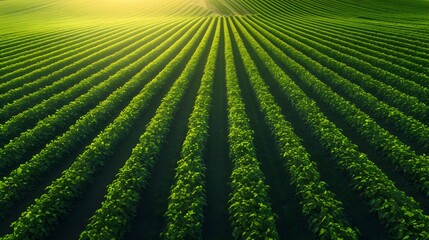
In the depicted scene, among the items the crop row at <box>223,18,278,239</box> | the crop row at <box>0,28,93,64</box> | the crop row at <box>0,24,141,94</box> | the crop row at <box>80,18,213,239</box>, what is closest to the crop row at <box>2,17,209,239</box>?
the crop row at <box>80,18,213,239</box>

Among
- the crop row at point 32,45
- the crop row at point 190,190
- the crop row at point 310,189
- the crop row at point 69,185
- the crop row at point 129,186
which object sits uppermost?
the crop row at point 310,189

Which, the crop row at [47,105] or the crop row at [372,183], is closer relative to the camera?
the crop row at [372,183]

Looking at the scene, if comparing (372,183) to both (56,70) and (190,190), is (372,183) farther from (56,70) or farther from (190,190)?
(56,70)

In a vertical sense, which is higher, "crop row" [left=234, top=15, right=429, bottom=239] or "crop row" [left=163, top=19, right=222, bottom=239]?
"crop row" [left=234, top=15, right=429, bottom=239]

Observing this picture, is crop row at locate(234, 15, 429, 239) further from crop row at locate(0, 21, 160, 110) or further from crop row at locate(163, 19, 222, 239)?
crop row at locate(0, 21, 160, 110)

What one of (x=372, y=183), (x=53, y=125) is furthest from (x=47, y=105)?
(x=372, y=183)

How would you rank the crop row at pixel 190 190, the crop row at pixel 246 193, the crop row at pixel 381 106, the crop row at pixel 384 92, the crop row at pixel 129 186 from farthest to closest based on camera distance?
the crop row at pixel 384 92 < the crop row at pixel 381 106 < the crop row at pixel 129 186 < the crop row at pixel 190 190 < the crop row at pixel 246 193

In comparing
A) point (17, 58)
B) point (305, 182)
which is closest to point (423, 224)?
point (305, 182)

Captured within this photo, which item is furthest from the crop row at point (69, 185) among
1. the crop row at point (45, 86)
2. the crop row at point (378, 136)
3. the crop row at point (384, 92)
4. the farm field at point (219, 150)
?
the crop row at point (384, 92)

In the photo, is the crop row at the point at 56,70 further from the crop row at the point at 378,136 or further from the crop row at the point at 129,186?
the crop row at the point at 378,136
